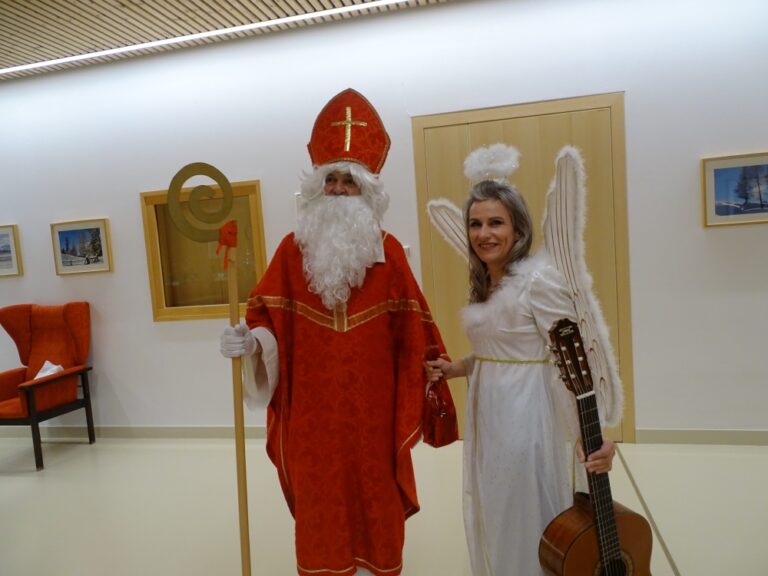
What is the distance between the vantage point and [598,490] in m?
1.51

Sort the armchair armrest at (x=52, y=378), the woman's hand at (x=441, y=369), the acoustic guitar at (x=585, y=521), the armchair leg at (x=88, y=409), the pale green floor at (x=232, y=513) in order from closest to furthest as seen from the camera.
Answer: the acoustic guitar at (x=585, y=521) → the woman's hand at (x=441, y=369) → the pale green floor at (x=232, y=513) → the armchair armrest at (x=52, y=378) → the armchair leg at (x=88, y=409)

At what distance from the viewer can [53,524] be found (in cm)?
296

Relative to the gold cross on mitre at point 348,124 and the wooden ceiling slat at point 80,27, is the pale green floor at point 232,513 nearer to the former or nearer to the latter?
the gold cross on mitre at point 348,124

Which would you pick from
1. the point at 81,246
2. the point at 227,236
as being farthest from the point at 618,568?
the point at 81,246

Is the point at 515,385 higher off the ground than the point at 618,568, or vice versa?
the point at 515,385

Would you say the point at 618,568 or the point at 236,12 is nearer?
the point at 618,568

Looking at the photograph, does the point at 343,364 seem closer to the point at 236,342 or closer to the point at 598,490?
the point at 236,342

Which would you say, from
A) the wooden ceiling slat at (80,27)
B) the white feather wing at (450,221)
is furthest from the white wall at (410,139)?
the white feather wing at (450,221)

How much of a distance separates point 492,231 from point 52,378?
384cm

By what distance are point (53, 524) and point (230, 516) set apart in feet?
3.48

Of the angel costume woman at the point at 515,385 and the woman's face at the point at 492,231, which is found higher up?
the woman's face at the point at 492,231

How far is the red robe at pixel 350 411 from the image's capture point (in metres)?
1.78

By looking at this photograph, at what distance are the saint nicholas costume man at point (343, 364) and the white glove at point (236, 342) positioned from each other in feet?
0.26

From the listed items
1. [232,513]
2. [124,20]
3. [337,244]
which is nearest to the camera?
[337,244]
